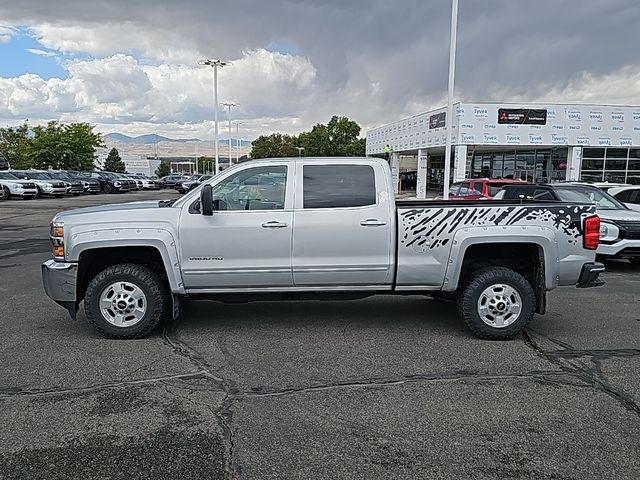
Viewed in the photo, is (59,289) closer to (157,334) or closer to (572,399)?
(157,334)

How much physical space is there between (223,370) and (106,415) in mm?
1169

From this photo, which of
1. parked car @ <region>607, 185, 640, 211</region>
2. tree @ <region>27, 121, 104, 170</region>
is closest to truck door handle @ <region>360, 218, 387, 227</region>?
parked car @ <region>607, 185, 640, 211</region>

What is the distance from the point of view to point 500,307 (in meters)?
6.08

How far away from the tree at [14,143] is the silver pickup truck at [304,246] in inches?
2610

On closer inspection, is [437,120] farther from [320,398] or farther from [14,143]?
[14,143]

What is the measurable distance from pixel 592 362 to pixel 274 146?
94.4m

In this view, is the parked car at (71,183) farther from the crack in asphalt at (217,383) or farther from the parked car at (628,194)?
the crack in asphalt at (217,383)

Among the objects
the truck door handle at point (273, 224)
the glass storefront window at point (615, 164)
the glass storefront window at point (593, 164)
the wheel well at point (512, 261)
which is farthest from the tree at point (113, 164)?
the wheel well at point (512, 261)

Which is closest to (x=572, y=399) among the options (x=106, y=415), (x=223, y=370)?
(x=223, y=370)

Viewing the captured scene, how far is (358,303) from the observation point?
7762 mm

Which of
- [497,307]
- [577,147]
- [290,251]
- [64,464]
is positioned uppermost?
[577,147]

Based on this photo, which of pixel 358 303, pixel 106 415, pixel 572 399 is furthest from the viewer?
pixel 358 303

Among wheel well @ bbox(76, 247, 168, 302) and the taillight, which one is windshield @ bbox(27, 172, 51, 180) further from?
the taillight

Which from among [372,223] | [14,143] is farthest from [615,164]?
[14,143]
